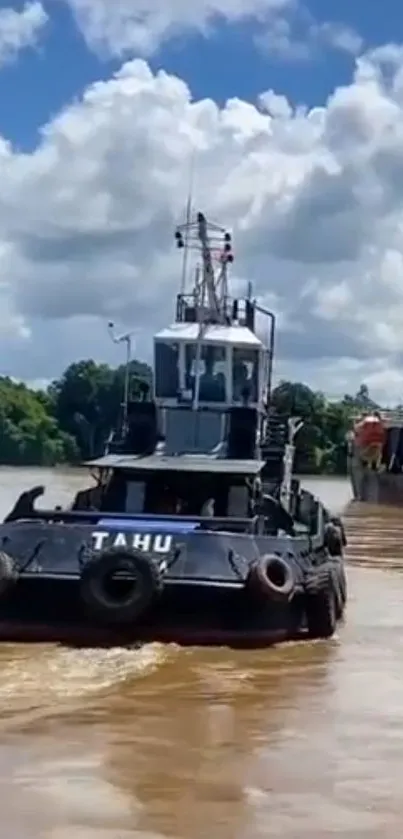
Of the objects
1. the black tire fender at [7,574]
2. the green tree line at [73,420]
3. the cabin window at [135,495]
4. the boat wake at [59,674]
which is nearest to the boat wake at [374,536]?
the green tree line at [73,420]

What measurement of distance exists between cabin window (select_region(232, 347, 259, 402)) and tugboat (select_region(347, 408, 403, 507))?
133ft

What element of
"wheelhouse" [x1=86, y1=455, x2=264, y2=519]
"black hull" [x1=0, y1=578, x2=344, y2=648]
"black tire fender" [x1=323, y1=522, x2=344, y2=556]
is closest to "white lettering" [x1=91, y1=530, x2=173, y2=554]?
"black hull" [x1=0, y1=578, x2=344, y2=648]

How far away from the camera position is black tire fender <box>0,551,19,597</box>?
1431cm

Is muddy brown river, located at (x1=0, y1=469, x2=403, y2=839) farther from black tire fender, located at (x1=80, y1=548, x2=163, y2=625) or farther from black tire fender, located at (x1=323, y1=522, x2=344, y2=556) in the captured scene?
black tire fender, located at (x1=323, y1=522, x2=344, y2=556)

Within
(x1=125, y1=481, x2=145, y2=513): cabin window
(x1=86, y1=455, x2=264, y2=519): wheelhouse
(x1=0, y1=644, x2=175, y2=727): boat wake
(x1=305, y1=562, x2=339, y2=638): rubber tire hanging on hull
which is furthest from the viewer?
(x1=125, y1=481, x2=145, y2=513): cabin window

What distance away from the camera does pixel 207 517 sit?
15727 mm

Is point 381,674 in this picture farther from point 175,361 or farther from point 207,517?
point 175,361

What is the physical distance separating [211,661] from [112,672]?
4.26ft

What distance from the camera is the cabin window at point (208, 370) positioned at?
1856 centimetres

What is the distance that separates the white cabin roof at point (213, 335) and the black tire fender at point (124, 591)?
503 cm

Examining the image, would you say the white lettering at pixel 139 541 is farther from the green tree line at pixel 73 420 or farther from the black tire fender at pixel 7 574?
the green tree line at pixel 73 420

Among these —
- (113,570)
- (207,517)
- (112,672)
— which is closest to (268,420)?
(207,517)

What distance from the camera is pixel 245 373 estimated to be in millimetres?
18828

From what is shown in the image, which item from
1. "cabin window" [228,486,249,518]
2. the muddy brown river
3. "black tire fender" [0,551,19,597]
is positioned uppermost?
"cabin window" [228,486,249,518]
